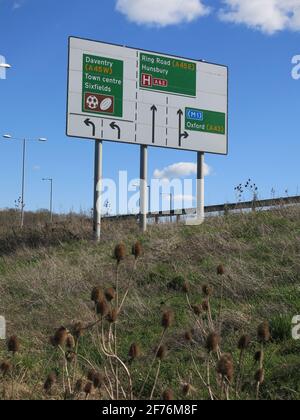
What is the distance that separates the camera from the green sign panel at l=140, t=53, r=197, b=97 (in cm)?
1617

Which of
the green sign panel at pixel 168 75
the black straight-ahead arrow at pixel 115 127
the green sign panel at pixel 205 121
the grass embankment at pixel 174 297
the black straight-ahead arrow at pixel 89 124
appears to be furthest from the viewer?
the green sign panel at pixel 205 121

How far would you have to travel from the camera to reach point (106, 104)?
15570 mm

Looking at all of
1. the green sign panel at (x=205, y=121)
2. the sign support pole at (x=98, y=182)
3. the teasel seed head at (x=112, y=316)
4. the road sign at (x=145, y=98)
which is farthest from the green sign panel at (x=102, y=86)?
the teasel seed head at (x=112, y=316)

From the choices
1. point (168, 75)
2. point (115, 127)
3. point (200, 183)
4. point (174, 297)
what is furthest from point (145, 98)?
point (174, 297)

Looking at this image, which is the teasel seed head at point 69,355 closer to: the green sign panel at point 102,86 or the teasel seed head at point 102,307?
the teasel seed head at point 102,307

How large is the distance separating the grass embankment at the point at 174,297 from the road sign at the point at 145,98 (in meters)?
2.85

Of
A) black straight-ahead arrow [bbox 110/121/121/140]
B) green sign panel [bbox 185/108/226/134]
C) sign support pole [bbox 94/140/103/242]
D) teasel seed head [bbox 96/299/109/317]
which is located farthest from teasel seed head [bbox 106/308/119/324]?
A: green sign panel [bbox 185/108/226/134]

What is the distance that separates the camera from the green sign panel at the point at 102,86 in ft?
50.5

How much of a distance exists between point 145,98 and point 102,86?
1.21 m

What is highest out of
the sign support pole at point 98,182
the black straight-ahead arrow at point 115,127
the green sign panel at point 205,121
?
the green sign panel at point 205,121

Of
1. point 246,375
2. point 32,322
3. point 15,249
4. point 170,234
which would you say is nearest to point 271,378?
point 246,375

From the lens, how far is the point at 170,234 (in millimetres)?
13430

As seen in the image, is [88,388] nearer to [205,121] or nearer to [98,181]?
[98,181]

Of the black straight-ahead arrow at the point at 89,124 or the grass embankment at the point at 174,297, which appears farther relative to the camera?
the black straight-ahead arrow at the point at 89,124
